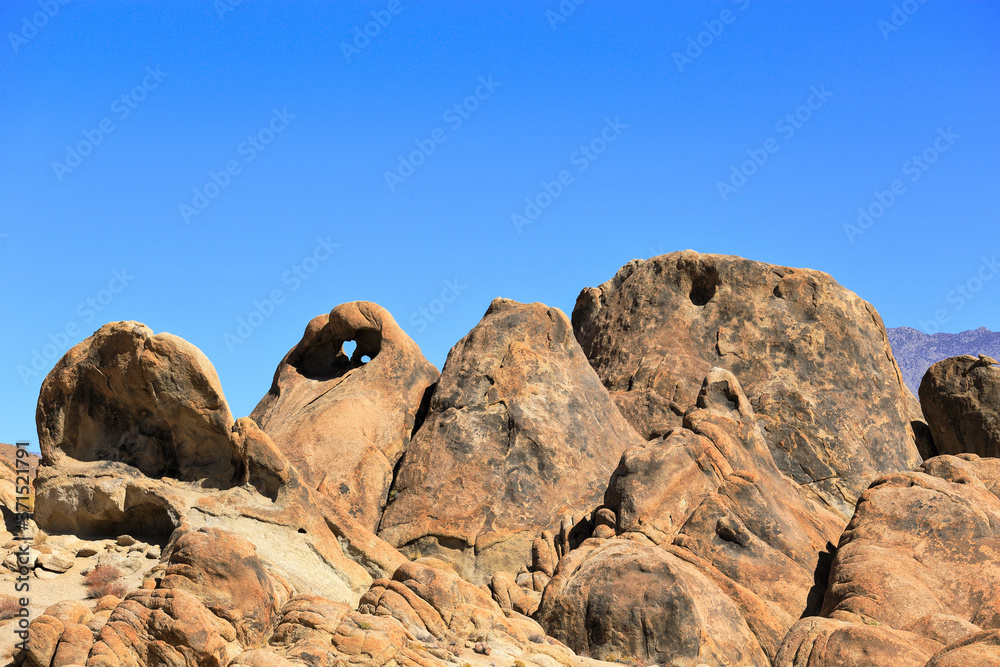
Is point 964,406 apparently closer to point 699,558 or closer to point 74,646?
point 699,558

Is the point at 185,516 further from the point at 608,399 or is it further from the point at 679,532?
the point at 608,399

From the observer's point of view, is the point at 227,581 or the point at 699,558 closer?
the point at 227,581

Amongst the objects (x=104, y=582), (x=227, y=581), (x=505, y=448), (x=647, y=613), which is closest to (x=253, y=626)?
(x=227, y=581)

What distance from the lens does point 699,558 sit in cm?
1627

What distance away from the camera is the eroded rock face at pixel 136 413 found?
1542 cm

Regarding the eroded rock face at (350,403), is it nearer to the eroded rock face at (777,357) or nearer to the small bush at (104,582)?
the small bush at (104,582)

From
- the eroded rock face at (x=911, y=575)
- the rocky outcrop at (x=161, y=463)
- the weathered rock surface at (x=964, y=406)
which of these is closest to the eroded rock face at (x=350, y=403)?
the rocky outcrop at (x=161, y=463)

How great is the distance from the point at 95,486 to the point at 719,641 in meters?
9.54

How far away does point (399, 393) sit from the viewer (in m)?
22.8

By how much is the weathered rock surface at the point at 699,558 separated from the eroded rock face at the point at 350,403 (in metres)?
5.62

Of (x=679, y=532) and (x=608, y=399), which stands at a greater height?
(x=608, y=399)

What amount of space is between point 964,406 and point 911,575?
1182 cm

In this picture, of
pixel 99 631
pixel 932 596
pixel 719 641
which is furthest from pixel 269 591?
pixel 932 596

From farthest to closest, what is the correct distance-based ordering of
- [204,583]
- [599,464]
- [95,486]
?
[599,464], [95,486], [204,583]
